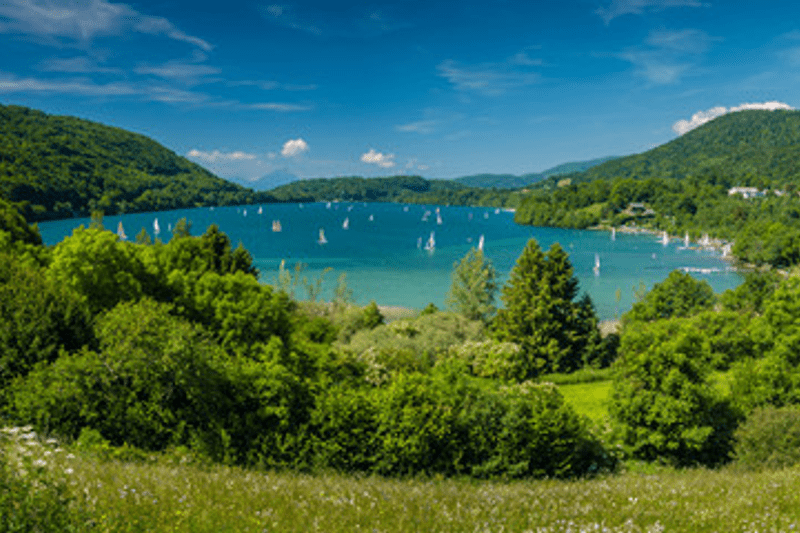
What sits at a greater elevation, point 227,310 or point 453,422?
point 227,310

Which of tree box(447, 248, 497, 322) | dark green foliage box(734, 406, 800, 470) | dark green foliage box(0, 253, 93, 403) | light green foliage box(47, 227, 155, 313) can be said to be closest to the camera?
dark green foliage box(0, 253, 93, 403)

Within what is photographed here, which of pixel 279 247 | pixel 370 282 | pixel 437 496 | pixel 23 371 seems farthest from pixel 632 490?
pixel 279 247

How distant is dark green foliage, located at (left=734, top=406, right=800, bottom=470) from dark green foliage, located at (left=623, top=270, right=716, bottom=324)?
95.1ft

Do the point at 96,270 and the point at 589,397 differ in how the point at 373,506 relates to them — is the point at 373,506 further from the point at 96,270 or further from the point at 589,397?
the point at 589,397

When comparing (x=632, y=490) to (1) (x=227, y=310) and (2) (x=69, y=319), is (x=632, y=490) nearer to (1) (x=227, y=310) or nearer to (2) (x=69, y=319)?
(2) (x=69, y=319)

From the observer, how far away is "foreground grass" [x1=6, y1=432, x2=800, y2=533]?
19.5ft

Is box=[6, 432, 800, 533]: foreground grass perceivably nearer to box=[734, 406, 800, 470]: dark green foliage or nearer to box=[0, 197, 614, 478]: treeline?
box=[0, 197, 614, 478]: treeline

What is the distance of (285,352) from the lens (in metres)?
18.5

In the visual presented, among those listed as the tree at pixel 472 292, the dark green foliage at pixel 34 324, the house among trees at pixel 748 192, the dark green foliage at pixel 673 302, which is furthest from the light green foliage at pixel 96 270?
the house among trees at pixel 748 192

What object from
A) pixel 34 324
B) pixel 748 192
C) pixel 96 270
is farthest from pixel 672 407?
pixel 748 192

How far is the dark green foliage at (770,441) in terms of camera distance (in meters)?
15.1

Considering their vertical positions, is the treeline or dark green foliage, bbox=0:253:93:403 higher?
dark green foliage, bbox=0:253:93:403

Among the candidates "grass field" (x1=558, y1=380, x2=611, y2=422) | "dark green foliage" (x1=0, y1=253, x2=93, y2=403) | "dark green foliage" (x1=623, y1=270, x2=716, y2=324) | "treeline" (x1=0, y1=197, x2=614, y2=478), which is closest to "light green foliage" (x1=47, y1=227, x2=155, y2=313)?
"treeline" (x1=0, y1=197, x2=614, y2=478)

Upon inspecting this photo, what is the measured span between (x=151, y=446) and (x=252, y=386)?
263 cm
